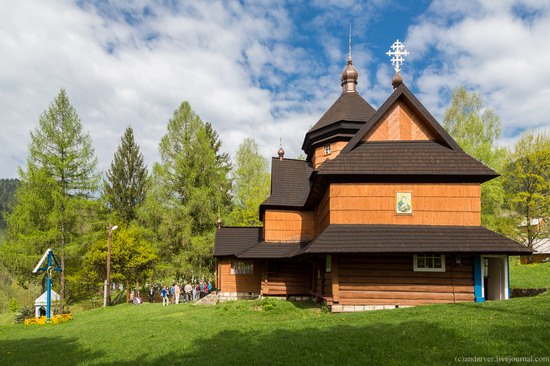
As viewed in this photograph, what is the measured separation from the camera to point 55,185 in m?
33.6

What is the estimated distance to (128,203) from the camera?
52.8 m

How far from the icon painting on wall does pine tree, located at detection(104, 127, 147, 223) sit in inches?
1574

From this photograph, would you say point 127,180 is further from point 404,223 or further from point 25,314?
point 404,223

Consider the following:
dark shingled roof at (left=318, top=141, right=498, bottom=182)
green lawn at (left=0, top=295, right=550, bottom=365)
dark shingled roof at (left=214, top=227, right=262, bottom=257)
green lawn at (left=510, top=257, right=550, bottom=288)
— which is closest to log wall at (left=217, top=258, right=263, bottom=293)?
dark shingled roof at (left=214, top=227, right=262, bottom=257)

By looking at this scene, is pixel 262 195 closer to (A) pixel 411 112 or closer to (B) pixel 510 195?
(B) pixel 510 195

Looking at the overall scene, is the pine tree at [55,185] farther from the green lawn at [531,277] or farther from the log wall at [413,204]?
the green lawn at [531,277]

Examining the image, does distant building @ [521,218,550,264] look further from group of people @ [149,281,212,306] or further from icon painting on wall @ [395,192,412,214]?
group of people @ [149,281,212,306]

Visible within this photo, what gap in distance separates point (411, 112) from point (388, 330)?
38.3 ft

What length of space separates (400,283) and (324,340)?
7.90 m

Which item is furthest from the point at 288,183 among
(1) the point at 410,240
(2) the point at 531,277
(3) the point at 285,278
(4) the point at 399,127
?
(2) the point at 531,277

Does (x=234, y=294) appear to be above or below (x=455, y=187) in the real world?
below

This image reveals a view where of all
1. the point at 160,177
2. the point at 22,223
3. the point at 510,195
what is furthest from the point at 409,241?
the point at 160,177

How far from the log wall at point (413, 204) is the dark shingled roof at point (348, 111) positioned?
368 inches

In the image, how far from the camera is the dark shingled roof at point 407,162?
1759 cm
